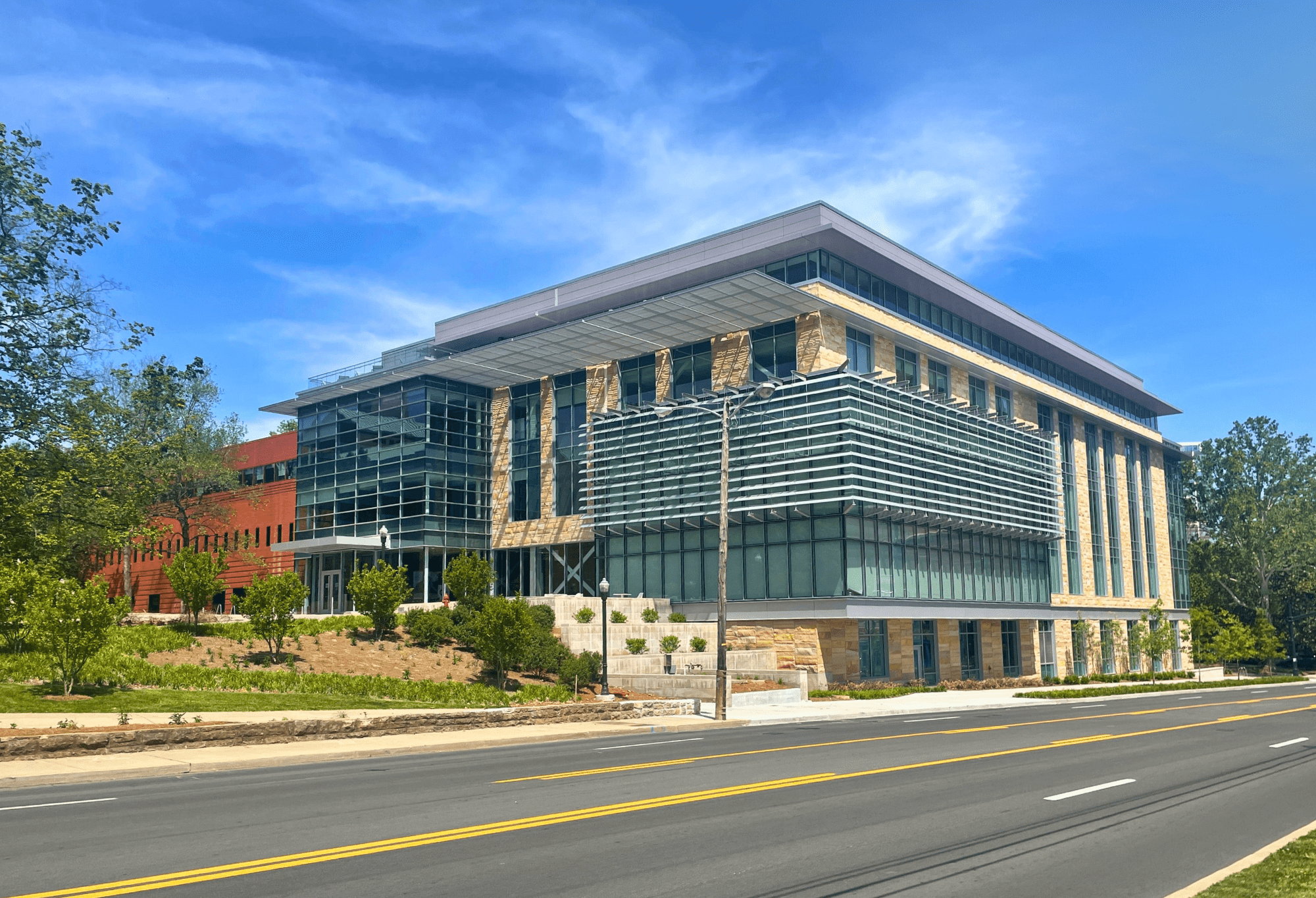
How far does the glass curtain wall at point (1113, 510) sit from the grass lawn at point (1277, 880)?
64.8 m

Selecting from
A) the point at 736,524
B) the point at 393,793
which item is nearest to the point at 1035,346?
the point at 736,524

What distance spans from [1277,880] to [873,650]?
127 feet

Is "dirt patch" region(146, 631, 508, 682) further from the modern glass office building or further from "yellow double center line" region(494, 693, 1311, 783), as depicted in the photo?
"yellow double center line" region(494, 693, 1311, 783)

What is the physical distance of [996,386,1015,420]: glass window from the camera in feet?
197

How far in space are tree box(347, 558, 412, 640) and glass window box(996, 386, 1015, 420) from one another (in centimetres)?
3696

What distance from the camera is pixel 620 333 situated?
1977 inches

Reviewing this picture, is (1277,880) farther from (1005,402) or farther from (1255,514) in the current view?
(1255,514)

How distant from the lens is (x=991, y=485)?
53.0 m

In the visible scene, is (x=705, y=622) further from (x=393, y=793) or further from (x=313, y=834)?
(x=313, y=834)

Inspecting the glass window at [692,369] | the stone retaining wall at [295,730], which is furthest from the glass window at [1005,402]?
the stone retaining wall at [295,730]

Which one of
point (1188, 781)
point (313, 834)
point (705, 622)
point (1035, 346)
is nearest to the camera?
point (313, 834)

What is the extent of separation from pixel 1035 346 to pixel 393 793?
201ft

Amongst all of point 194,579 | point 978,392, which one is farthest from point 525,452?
point 978,392

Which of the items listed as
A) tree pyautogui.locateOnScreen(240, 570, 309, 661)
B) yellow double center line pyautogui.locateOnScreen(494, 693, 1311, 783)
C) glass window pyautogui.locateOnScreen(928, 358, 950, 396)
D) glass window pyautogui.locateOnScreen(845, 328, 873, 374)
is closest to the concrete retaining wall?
yellow double center line pyautogui.locateOnScreen(494, 693, 1311, 783)
